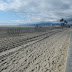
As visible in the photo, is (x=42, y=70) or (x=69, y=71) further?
(x=42, y=70)

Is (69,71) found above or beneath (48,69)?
above

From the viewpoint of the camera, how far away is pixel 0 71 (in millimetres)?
3771

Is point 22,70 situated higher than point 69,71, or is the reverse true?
point 69,71

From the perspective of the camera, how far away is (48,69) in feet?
13.1

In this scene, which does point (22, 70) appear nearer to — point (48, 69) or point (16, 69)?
point (16, 69)

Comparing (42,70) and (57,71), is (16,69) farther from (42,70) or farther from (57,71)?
(57,71)

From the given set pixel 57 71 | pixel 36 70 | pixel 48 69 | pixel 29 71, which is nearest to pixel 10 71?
pixel 29 71

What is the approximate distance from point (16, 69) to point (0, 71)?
69cm

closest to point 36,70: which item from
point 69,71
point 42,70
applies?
point 42,70

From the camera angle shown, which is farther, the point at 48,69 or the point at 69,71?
the point at 48,69

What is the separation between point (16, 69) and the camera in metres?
3.95

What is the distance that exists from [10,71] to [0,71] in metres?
0.45

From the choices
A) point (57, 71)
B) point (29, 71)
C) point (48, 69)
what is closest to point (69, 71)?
point (57, 71)

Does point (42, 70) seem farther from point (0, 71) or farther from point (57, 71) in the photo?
point (0, 71)
